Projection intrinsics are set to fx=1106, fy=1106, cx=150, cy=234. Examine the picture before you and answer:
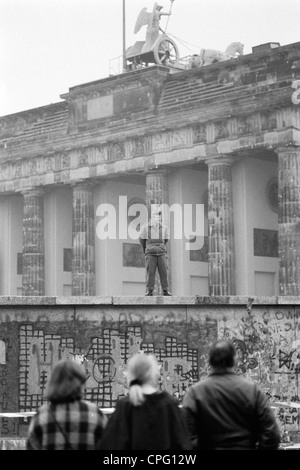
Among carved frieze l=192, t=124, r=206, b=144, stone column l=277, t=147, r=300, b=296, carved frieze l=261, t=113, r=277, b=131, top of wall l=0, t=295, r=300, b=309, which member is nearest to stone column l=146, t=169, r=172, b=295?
carved frieze l=192, t=124, r=206, b=144

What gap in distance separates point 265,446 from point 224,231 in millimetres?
33677

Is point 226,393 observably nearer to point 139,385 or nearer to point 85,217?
point 139,385

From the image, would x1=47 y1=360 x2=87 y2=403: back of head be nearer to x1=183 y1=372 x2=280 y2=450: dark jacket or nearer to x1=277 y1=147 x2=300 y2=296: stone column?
x1=183 y1=372 x2=280 y2=450: dark jacket

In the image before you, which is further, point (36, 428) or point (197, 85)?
point (197, 85)

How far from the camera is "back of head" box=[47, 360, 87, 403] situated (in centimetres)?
759

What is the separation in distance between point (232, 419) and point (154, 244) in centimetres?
1413

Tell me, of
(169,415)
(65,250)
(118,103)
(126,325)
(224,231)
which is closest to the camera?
(169,415)

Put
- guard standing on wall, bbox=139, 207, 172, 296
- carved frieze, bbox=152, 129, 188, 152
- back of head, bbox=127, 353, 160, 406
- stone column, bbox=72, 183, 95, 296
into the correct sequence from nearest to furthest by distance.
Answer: back of head, bbox=127, 353, 160, 406, guard standing on wall, bbox=139, 207, 172, 296, carved frieze, bbox=152, 129, 188, 152, stone column, bbox=72, 183, 95, 296

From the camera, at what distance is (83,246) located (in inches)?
1847

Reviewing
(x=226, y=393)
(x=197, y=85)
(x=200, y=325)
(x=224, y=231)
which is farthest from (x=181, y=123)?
(x=226, y=393)

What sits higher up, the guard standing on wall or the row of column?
the row of column

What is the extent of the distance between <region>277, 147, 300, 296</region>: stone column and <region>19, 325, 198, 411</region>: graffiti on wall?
69.6 ft

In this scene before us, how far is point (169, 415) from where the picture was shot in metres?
7.68

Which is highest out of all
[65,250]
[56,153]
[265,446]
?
[56,153]
